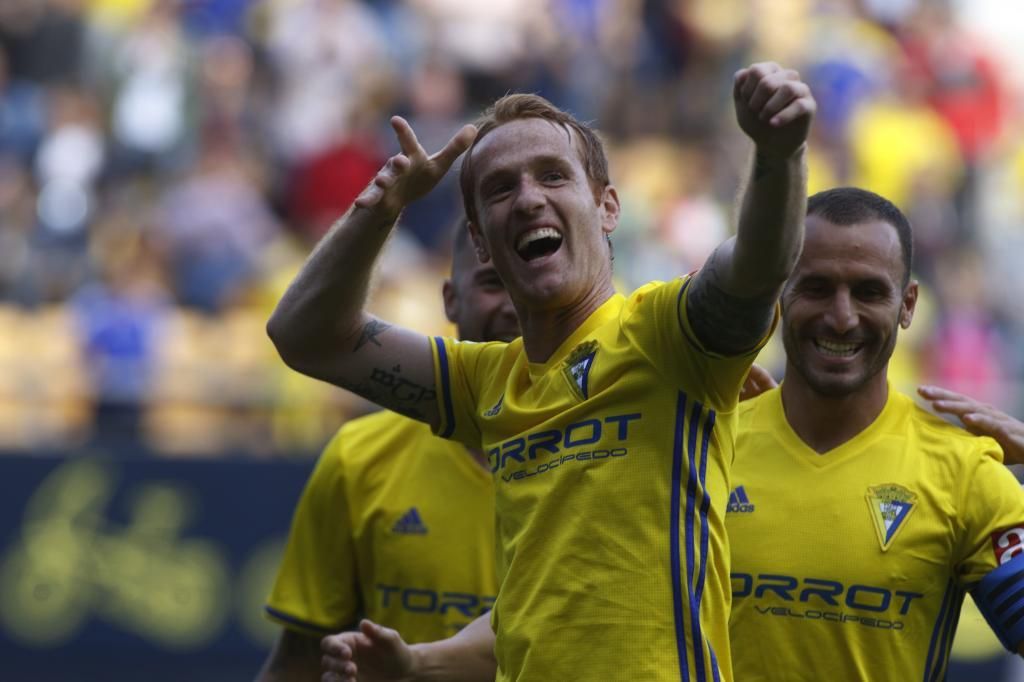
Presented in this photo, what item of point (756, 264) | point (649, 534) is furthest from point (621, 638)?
point (756, 264)

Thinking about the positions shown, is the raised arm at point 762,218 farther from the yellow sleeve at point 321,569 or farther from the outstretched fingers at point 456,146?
the yellow sleeve at point 321,569

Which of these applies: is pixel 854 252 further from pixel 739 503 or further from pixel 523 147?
pixel 523 147

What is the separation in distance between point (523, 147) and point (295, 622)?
80.7 inches

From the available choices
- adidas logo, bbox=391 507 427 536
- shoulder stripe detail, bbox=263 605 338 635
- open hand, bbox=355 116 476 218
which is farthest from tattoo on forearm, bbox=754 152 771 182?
shoulder stripe detail, bbox=263 605 338 635

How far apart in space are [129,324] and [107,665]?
224 cm

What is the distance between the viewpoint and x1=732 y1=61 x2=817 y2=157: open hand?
330 centimetres

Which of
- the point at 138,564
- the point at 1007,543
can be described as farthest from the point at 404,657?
the point at 138,564

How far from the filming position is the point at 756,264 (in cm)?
340

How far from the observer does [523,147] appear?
13.2 ft

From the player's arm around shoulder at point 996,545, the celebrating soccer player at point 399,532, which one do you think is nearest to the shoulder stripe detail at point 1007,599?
the player's arm around shoulder at point 996,545

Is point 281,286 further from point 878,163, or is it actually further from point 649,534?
point 649,534

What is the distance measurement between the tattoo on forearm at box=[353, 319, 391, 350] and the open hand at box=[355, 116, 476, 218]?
350 mm

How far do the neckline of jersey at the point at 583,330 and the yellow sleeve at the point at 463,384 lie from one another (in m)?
0.28

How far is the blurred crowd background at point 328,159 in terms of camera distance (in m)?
10.8
